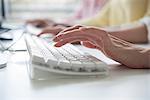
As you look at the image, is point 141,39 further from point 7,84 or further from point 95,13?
point 95,13

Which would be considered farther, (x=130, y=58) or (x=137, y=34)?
(x=137, y=34)

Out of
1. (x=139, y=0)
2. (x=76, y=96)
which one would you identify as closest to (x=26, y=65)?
(x=76, y=96)

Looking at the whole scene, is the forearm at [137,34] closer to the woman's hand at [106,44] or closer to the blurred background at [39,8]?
Answer: the woman's hand at [106,44]

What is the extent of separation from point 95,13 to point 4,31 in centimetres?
94

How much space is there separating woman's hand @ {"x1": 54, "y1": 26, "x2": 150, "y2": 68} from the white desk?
0.15ft

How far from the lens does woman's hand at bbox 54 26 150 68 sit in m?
0.62

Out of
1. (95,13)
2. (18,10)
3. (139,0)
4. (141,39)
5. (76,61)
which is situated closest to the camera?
(76,61)

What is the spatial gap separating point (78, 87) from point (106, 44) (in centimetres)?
18

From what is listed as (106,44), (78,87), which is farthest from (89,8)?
(78,87)

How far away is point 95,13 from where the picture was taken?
80.4 inches

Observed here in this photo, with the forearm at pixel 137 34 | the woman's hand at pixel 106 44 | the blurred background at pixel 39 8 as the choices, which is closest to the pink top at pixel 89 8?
the blurred background at pixel 39 8

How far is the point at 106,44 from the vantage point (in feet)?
2.08

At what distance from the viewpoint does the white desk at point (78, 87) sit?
44cm

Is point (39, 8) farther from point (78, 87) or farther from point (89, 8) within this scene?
point (78, 87)
